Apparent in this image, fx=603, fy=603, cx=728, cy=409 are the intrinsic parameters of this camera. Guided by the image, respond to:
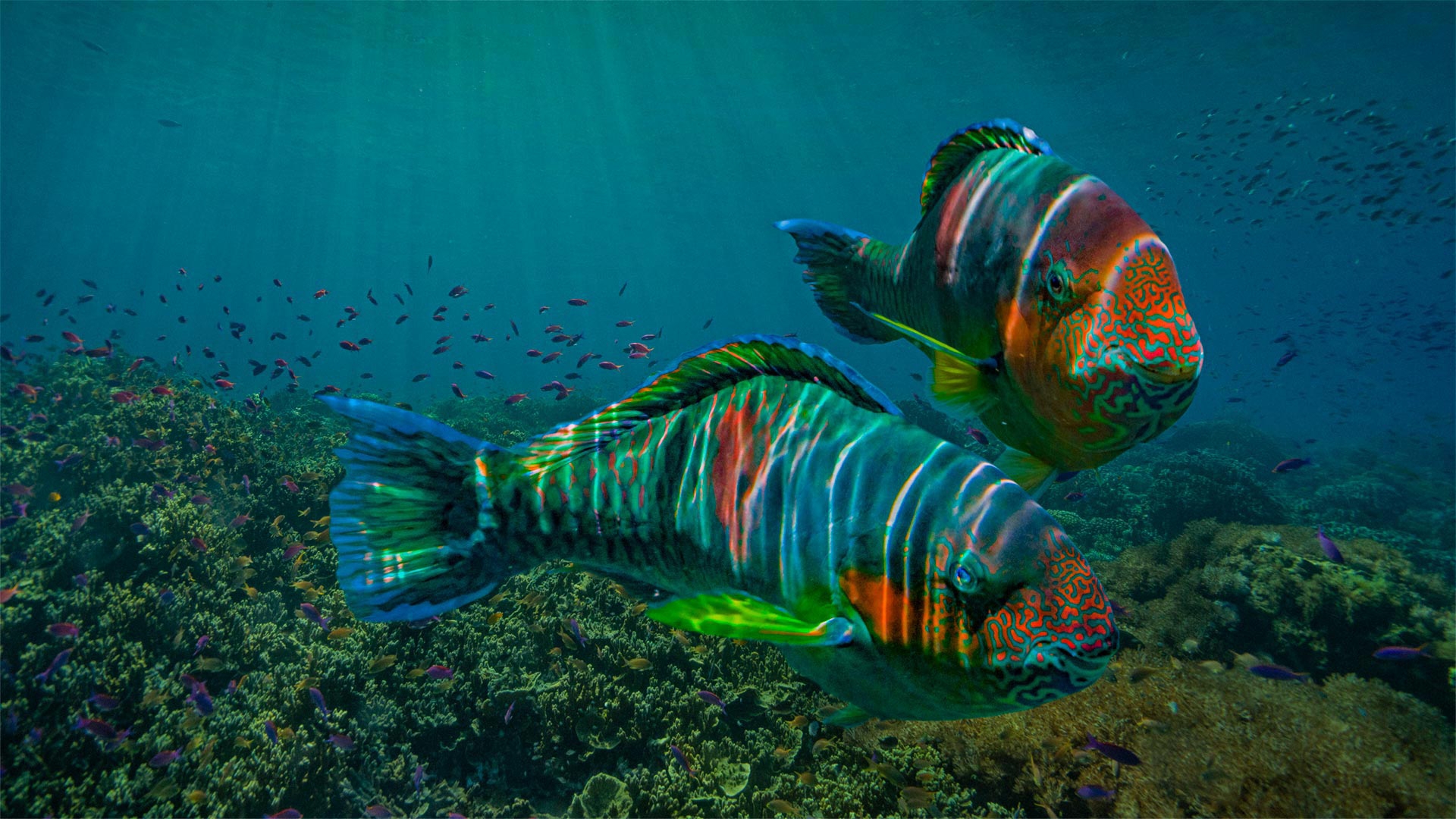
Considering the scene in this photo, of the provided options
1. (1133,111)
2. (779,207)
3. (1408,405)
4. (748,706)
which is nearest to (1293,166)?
(1133,111)

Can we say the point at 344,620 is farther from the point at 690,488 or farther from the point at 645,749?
the point at 690,488

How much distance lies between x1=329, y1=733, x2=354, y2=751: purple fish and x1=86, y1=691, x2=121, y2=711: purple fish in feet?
6.74

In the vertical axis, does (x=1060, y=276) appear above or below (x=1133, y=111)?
below

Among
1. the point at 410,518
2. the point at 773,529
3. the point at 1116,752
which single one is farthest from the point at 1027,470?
the point at 1116,752

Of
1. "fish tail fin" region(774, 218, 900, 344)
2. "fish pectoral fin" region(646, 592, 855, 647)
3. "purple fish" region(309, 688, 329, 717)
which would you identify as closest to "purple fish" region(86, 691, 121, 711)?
"purple fish" region(309, 688, 329, 717)

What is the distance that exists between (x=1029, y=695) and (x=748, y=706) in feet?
15.0

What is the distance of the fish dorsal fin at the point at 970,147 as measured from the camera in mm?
1466

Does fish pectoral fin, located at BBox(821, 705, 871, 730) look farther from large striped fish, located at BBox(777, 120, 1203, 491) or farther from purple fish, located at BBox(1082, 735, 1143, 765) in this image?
purple fish, located at BBox(1082, 735, 1143, 765)

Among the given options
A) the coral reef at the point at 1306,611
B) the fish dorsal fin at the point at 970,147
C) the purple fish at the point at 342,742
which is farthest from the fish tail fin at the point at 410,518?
the coral reef at the point at 1306,611

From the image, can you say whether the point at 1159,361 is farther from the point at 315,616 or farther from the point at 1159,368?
the point at 315,616

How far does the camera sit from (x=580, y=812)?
4426mm

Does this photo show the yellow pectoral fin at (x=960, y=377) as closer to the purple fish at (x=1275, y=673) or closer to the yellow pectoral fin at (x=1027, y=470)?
the yellow pectoral fin at (x=1027, y=470)

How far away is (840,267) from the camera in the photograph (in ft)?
6.50

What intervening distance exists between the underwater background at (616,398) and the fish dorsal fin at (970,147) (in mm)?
1506
